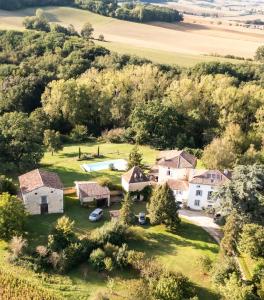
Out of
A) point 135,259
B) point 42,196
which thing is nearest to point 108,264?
point 135,259

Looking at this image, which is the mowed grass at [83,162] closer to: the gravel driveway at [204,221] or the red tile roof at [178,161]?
the red tile roof at [178,161]

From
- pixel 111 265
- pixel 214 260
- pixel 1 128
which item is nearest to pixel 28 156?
pixel 1 128

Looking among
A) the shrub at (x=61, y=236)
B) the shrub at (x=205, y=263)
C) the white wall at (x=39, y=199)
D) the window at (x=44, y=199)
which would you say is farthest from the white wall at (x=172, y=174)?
the shrub at (x=61, y=236)

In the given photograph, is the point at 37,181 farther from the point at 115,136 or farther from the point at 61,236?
the point at 115,136

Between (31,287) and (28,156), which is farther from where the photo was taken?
(28,156)

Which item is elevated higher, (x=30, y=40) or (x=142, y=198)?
(x=30, y=40)

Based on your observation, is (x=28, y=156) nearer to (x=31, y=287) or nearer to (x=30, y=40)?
Answer: (x=31, y=287)
